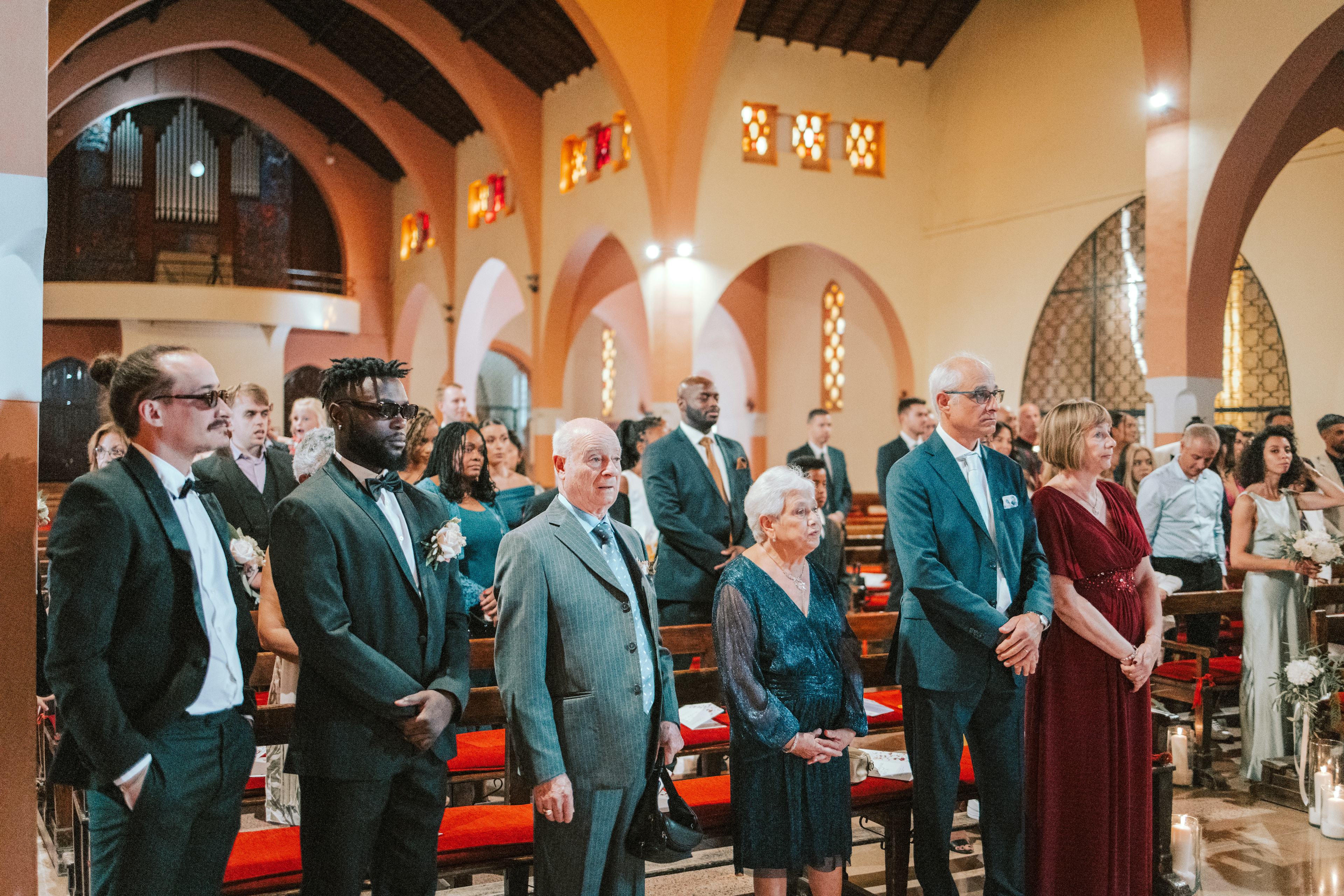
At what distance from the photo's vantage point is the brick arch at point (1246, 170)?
7.91 metres

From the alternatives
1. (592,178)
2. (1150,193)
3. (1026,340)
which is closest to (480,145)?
(592,178)

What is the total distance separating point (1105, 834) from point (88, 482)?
2692mm

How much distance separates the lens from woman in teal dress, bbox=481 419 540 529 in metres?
4.89

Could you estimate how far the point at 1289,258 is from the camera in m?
9.93

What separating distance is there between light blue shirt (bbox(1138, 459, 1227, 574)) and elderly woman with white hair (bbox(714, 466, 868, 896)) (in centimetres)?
376

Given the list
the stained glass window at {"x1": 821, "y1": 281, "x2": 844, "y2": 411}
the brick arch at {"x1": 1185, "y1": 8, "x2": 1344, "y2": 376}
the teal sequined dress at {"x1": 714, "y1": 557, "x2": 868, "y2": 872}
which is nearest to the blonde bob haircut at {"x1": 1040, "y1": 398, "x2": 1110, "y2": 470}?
the teal sequined dress at {"x1": 714, "y1": 557, "x2": 868, "y2": 872}

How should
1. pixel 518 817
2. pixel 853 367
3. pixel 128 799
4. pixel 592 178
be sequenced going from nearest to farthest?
pixel 128 799 < pixel 518 817 < pixel 592 178 < pixel 853 367

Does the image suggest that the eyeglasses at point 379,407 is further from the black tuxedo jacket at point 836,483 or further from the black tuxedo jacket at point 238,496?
the black tuxedo jacket at point 836,483

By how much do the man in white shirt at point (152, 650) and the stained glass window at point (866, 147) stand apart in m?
11.4

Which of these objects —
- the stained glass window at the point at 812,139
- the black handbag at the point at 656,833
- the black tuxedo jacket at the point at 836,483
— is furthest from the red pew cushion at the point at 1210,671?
the stained glass window at the point at 812,139

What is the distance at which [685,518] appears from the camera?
4.52 meters

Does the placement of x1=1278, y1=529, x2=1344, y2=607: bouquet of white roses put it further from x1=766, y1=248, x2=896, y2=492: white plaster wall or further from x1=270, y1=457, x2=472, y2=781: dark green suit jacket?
x1=766, y1=248, x2=896, y2=492: white plaster wall

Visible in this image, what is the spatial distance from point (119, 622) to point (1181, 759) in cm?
434

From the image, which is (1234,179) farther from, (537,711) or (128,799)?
(128,799)
